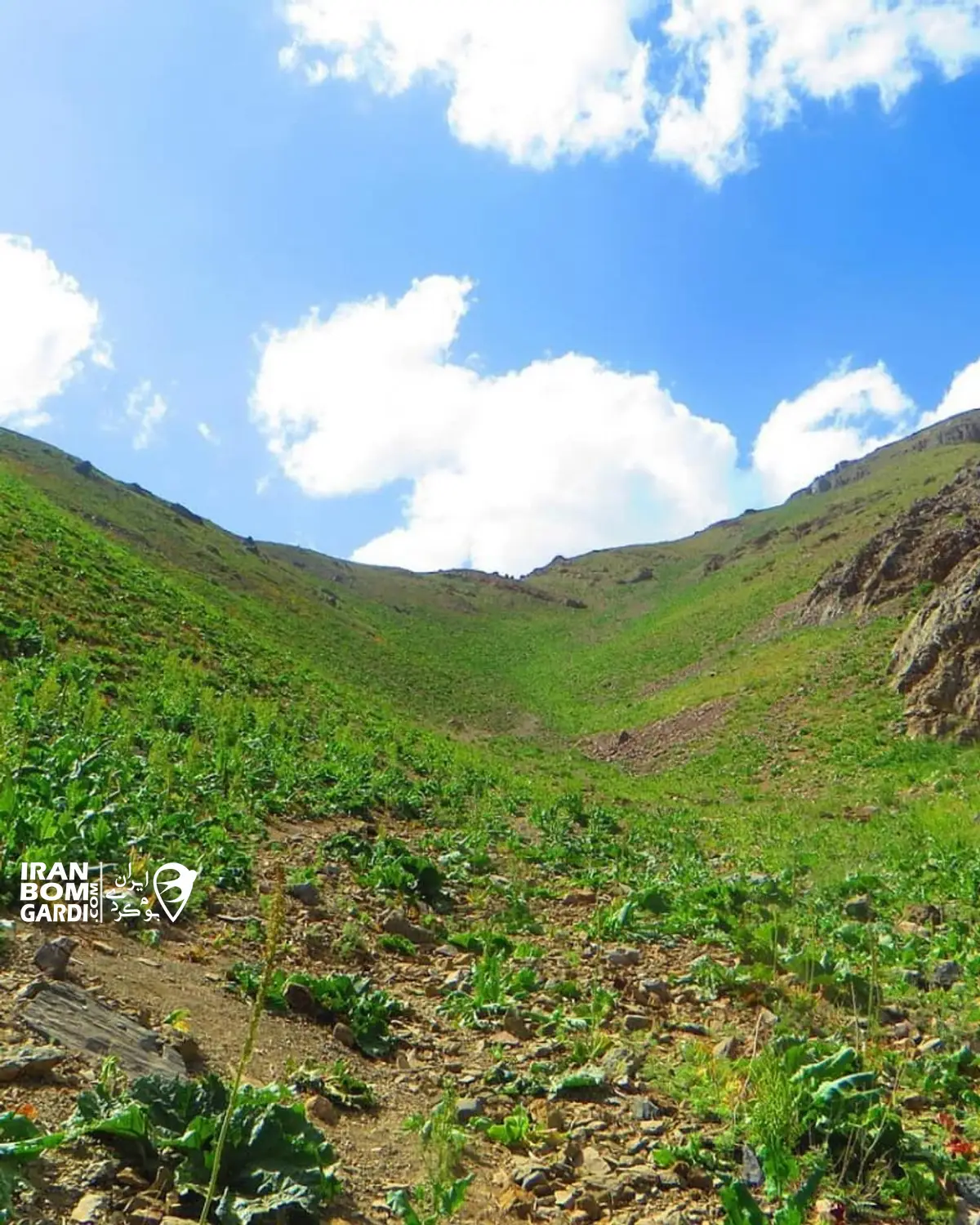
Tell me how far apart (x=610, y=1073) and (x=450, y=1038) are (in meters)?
1.29

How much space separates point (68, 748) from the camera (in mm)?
9758

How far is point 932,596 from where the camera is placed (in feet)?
92.1

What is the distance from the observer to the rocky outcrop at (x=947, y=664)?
22141mm

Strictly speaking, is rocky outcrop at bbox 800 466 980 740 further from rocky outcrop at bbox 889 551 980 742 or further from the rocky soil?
the rocky soil

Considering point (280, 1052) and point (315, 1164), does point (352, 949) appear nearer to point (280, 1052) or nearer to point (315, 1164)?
point (280, 1052)

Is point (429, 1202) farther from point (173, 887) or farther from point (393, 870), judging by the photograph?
point (393, 870)

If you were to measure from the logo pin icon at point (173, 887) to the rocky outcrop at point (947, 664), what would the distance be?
20715 millimetres

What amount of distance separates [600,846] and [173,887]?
8.52 m

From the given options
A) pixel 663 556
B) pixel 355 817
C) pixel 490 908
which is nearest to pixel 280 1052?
pixel 490 908

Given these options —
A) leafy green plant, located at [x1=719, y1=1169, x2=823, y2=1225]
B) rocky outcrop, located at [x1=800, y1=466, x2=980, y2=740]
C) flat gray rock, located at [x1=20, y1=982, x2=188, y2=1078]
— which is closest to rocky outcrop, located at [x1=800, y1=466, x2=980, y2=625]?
rocky outcrop, located at [x1=800, y1=466, x2=980, y2=740]

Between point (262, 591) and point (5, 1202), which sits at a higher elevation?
point (262, 591)

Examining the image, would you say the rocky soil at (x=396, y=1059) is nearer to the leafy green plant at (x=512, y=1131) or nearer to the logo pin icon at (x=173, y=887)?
the leafy green plant at (x=512, y=1131)

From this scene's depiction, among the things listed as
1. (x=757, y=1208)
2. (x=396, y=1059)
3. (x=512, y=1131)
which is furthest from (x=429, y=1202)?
(x=396, y=1059)

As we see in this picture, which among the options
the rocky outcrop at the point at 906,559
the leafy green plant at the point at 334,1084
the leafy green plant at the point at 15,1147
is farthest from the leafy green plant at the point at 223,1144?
the rocky outcrop at the point at 906,559
